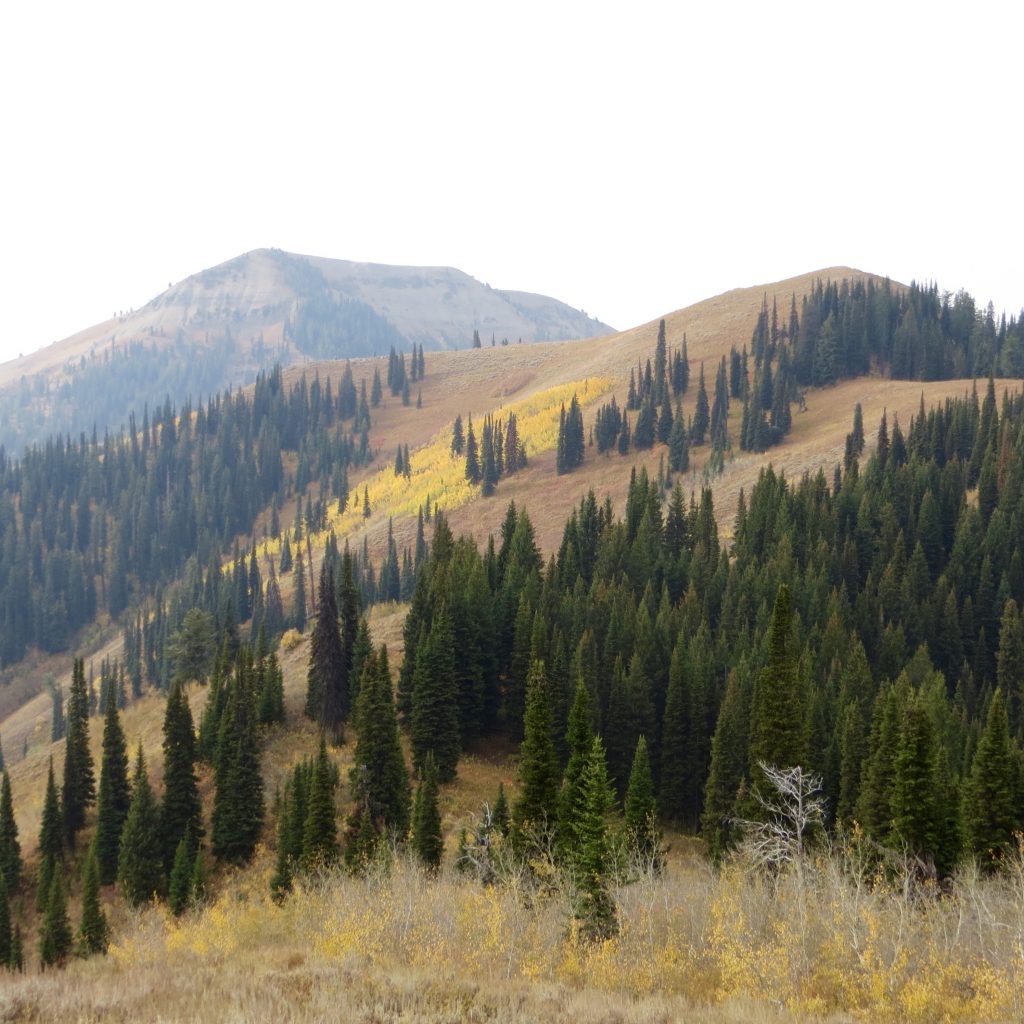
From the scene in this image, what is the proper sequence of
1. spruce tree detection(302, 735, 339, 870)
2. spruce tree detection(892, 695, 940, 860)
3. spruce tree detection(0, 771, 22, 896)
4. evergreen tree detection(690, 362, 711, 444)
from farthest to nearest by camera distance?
1. evergreen tree detection(690, 362, 711, 444)
2. spruce tree detection(0, 771, 22, 896)
3. spruce tree detection(302, 735, 339, 870)
4. spruce tree detection(892, 695, 940, 860)

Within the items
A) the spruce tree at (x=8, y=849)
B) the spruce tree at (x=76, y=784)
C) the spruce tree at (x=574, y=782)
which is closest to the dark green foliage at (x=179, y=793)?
the spruce tree at (x=76, y=784)

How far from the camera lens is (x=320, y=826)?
52.9 m

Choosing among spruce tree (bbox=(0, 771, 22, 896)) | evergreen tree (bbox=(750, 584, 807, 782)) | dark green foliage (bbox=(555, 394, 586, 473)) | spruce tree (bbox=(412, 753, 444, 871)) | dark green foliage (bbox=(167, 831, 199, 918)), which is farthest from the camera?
dark green foliage (bbox=(555, 394, 586, 473))

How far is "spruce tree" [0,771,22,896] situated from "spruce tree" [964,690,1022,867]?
2576 inches

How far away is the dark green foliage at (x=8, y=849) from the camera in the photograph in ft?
226

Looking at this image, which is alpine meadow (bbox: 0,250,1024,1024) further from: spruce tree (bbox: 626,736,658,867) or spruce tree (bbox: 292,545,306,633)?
spruce tree (bbox: 292,545,306,633)

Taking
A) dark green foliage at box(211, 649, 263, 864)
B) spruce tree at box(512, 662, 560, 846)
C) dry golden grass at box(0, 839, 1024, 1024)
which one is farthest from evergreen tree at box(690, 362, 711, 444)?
dry golden grass at box(0, 839, 1024, 1024)

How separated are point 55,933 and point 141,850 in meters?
7.35

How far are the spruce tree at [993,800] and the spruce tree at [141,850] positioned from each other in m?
50.8

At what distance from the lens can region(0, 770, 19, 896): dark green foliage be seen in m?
68.8

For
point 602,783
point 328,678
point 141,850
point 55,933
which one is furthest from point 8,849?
point 602,783

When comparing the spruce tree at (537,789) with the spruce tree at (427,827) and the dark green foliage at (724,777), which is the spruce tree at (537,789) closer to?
the spruce tree at (427,827)

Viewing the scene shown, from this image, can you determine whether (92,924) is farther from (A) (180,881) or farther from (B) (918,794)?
(B) (918,794)

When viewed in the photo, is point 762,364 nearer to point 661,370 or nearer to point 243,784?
point 661,370
